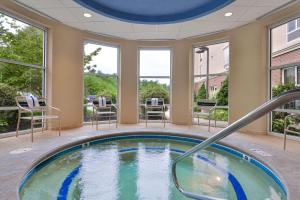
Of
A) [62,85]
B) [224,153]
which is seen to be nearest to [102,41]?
[62,85]

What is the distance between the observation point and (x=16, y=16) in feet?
14.4

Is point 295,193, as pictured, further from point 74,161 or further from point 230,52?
point 230,52

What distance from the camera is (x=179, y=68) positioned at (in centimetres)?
673

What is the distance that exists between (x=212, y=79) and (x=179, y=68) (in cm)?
113

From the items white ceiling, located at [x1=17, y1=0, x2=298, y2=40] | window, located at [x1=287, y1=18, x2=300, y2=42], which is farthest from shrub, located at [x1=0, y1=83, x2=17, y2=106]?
window, located at [x1=287, y1=18, x2=300, y2=42]

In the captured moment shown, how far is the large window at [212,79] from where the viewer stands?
6109 mm

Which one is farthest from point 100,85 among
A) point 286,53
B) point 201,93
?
point 286,53

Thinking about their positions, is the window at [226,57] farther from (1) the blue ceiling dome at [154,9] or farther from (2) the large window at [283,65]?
(1) the blue ceiling dome at [154,9]

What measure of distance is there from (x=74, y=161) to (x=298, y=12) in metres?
5.37

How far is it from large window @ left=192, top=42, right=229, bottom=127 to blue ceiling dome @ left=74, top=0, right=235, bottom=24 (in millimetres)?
2054

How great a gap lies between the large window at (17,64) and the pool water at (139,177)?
186 centimetres

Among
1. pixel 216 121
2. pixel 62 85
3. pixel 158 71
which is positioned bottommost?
pixel 216 121

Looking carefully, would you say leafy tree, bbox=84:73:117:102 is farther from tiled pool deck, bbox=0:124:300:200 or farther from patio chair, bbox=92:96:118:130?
tiled pool deck, bbox=0:124:300:200

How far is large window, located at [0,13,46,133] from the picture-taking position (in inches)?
170
